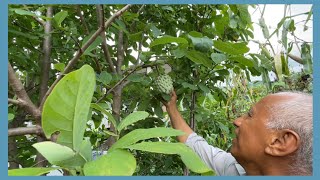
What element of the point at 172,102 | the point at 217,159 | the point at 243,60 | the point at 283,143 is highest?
the point at 243,60

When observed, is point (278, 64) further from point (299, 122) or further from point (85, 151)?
point (85, 151)

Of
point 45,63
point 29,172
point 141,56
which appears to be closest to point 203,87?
point 141,56

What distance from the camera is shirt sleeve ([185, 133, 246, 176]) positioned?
1.31 metres

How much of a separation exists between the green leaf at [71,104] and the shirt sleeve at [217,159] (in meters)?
0.88

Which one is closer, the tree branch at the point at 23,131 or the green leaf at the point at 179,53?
the tree branch at the point at 23,131

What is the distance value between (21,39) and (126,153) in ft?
3.19

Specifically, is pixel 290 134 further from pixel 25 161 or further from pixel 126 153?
pixel 25 161

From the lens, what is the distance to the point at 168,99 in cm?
148

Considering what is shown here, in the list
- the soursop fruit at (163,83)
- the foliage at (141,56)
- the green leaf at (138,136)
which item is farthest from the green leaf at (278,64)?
the green leaf at (138,136)

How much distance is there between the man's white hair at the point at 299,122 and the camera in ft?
3.27

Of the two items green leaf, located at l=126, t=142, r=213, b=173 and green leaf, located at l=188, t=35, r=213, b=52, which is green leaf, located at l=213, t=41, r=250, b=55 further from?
green leaf, located at l=126, t=142, r=213, b=173

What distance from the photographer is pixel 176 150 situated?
495mm

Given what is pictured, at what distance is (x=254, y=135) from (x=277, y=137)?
0.08 m

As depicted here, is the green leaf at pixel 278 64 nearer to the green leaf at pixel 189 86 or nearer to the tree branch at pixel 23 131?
the green leaf at pixel 189 86
